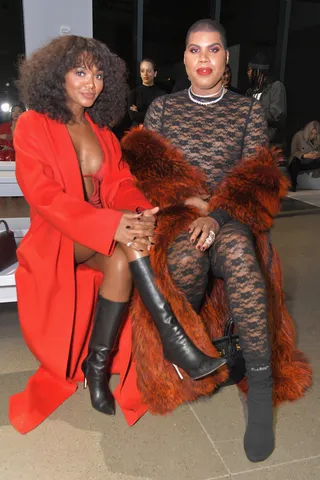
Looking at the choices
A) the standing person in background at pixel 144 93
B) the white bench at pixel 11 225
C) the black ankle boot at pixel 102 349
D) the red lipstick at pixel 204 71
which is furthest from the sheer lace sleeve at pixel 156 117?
the standing person in background at pixel 144 93

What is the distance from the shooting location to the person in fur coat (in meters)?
1.57

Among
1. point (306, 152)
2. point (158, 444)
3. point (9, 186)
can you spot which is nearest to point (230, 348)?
point (158, 444)

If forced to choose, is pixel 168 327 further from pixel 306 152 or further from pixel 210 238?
pixel 306 152

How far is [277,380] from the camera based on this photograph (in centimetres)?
176

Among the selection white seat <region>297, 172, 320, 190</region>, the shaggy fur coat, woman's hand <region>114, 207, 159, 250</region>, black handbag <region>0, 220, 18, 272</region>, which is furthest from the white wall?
white seat <region>297, 172, 320, 190</region>

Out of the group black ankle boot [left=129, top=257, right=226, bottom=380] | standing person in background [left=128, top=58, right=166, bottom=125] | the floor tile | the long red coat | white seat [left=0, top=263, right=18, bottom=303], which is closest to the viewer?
the floor tile

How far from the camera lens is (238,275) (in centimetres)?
157

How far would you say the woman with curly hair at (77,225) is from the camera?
157cm

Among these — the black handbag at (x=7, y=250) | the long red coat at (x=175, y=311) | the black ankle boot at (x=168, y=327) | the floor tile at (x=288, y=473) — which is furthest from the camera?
the black handbag at (x=7, y=250)

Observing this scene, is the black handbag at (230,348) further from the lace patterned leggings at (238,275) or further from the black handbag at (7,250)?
the black handbag at (7,250)

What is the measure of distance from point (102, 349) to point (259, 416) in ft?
1.89

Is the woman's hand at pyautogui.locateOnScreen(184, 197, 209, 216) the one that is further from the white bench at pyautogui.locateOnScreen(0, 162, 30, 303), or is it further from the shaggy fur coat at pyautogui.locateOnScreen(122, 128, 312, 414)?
the white bench at pyautogui.locateOnScreen(0, 162, 30, 303)

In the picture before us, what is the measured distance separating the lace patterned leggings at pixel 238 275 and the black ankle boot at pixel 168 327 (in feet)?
0.41

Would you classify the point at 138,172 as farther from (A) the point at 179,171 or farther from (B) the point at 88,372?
(B) the point at 88,372
